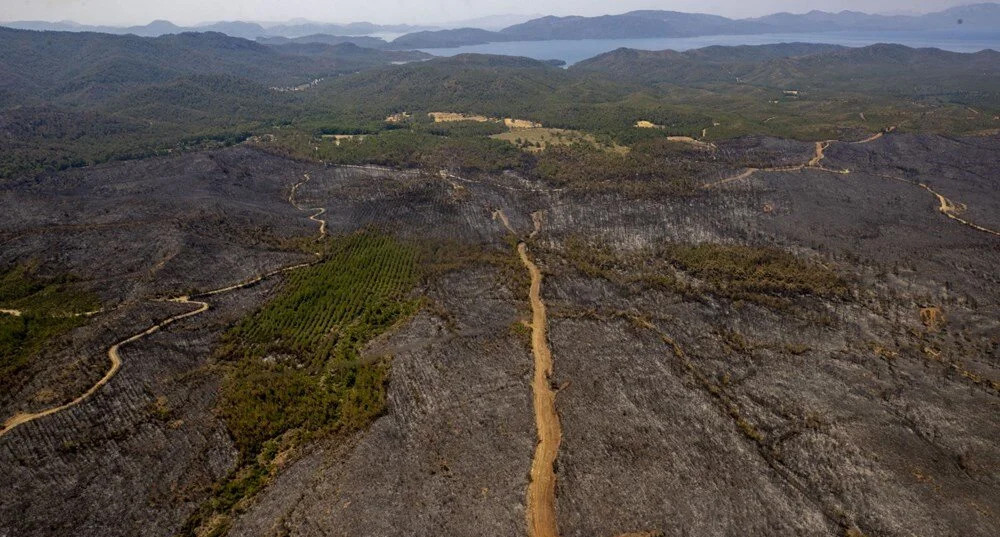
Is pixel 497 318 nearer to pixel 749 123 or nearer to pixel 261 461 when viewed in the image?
pixel 261 461

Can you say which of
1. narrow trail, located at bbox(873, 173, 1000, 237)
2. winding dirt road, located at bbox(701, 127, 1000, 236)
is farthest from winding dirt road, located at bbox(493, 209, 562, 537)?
narrow trail, located at bbox(873, 173, 1000, 237)

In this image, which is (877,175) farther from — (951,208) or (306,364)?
(306,364)

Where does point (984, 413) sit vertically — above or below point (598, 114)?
below

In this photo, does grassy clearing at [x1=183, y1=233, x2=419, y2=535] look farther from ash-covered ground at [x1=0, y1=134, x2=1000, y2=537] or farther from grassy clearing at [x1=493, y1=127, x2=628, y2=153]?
grassy clearing at [x1=493, y1=127, x2=628, y2=153]

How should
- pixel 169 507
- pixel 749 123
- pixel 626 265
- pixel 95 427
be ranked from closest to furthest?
pixel 169 507, pixel 95 427, pixel 626 265, pixel 749 123

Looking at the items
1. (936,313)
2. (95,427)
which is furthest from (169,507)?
(936,313)

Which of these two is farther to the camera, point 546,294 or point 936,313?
point 546,294

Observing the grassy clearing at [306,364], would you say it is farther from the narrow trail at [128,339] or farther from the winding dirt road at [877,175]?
the winding dirt road at [877,175]
